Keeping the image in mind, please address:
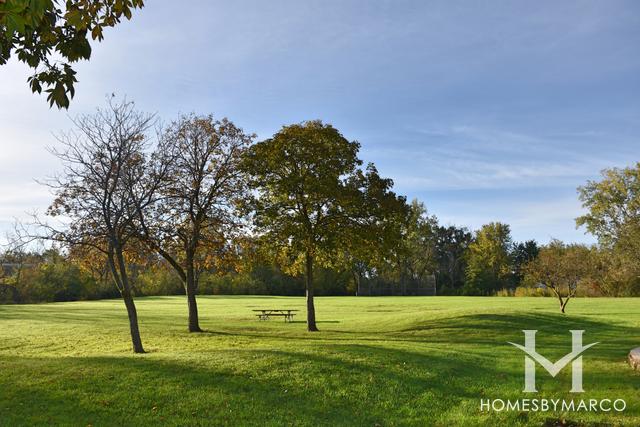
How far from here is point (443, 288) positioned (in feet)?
307

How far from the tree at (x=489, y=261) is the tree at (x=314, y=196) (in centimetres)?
6771

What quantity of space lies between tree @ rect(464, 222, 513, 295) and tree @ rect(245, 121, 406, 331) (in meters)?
67.7

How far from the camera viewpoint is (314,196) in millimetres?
25609

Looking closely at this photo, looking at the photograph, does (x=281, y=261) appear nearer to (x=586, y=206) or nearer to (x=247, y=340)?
(x=247, y=340)

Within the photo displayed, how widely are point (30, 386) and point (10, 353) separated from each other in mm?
10317

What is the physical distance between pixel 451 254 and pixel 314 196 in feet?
275

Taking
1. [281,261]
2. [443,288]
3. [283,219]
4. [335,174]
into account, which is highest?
[335,174]

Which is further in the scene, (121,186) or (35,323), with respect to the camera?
(35,323)

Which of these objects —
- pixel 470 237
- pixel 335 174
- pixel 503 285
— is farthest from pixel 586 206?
pixel 335 174

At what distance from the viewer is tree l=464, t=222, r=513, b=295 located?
90.4 m

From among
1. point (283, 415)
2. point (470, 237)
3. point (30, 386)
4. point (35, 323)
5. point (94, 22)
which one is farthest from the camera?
point (470, 237)
